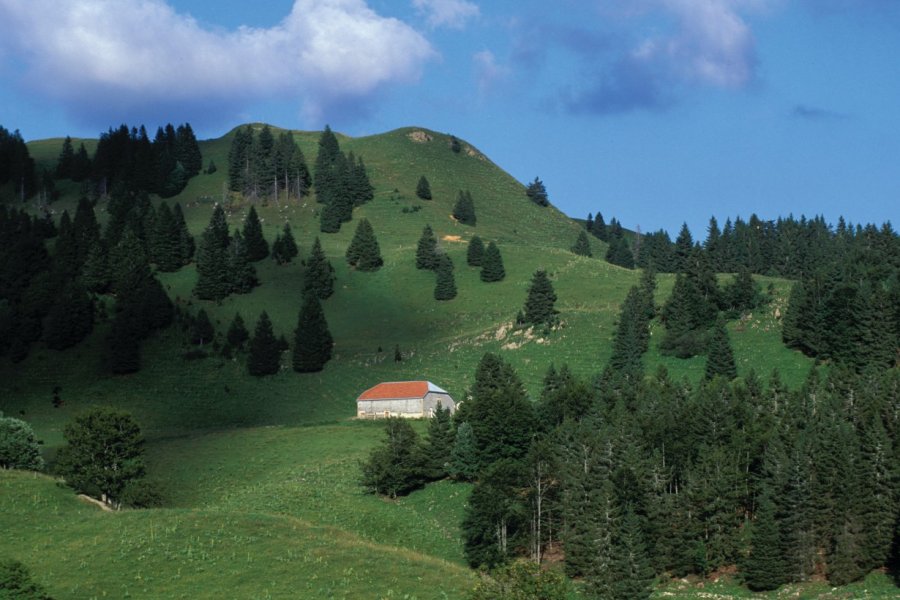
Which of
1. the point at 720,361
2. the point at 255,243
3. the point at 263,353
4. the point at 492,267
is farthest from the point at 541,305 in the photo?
the point at 255,243

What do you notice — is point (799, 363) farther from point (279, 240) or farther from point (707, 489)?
point (279, 240)

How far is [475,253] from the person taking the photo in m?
186

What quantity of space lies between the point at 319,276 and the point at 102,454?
90183 mm

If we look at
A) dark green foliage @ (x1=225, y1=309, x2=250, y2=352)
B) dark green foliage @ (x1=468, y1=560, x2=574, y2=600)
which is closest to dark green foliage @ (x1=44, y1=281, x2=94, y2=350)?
dark green foliage @ (x1=225, y1=309, x2=250, y2=352)

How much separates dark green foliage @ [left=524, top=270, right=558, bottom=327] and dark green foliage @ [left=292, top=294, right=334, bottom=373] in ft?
99.9

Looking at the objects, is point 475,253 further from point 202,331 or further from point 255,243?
point 202,331

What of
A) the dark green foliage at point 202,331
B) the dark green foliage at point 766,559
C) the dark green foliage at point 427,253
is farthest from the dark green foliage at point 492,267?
the dark green foliage at point 766,559

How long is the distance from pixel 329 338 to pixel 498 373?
151 feet

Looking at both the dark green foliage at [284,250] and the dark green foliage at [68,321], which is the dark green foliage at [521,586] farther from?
the dark green foliage at [284,250]

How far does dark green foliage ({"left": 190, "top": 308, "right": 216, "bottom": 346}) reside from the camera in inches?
6004

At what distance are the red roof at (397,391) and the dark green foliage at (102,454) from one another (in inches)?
1611

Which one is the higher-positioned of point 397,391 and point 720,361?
point 720,361

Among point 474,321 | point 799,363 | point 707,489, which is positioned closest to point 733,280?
point 799,363

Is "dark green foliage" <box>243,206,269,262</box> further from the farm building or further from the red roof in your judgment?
the farm building
